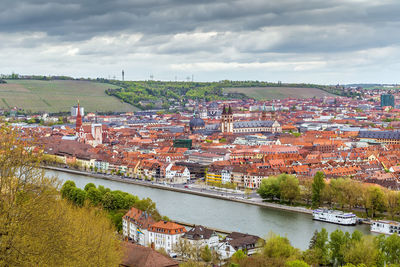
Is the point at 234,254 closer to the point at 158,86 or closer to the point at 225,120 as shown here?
the point at 225,120

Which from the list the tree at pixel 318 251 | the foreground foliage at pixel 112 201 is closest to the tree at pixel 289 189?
the foreground foliage at pixel 112 201

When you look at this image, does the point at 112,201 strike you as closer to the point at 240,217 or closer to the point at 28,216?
the point at 240,217

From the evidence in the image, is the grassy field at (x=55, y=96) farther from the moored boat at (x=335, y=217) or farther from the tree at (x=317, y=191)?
the moored boat at (x=335, y=217)

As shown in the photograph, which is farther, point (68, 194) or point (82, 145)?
point (82, 145)

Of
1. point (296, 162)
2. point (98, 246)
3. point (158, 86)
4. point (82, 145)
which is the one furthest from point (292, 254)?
point (158, 86)

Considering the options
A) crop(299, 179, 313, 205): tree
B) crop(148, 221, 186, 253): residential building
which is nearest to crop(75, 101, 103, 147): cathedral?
crop(299, 179, 313, 205): tree

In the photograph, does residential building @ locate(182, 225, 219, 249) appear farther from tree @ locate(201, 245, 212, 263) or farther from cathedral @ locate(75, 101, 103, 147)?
cathedral @ locate(75, 101, 103, 147)

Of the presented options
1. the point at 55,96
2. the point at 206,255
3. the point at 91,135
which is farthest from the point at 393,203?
the point at 55,96
